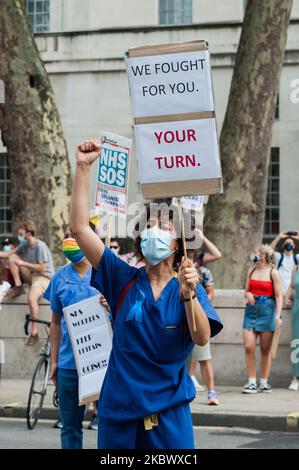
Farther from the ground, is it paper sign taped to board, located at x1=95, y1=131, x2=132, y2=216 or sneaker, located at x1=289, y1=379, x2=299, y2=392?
paper sign taped to board, located at x1=95, y1=131, x2=132, y2=216

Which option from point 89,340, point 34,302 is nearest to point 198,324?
point 89,340

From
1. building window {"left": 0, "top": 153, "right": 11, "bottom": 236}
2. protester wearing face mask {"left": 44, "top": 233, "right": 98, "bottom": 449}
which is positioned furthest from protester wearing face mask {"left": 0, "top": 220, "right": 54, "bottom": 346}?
building window {"left": 0, "top": 153, "right": 11, "bottom": 236}

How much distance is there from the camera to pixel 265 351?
13805 mm

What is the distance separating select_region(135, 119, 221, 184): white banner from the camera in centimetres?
591

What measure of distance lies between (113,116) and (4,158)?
423 cm

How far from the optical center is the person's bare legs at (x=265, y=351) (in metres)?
13.8

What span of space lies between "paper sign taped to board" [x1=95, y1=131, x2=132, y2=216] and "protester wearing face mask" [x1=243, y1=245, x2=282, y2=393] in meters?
4.19

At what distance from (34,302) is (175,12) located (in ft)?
60.4

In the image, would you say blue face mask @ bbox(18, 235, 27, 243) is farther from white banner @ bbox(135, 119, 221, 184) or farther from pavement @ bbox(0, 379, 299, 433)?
white banner @ bbox(135, 119, 221, 184)

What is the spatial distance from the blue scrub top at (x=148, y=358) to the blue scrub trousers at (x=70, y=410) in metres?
2.24

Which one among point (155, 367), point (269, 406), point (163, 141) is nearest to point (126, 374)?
point (155, 367)

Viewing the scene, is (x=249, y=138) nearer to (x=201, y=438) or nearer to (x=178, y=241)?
(x=201, y=438)

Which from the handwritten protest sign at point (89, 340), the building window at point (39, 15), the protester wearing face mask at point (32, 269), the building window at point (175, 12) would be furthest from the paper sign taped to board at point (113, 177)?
the building window at point (39, 15)

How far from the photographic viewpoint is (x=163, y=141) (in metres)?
6.00
